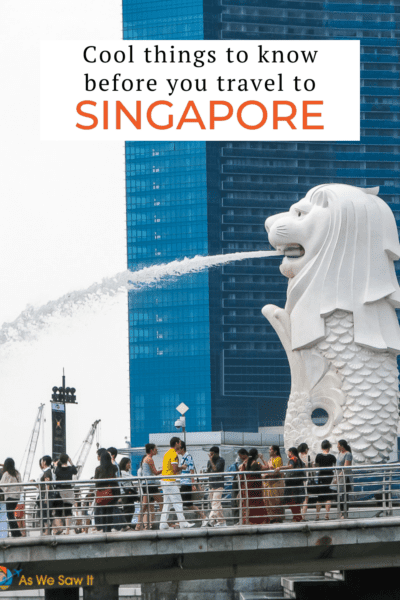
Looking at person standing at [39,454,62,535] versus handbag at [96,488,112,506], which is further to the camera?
handbag at [96,488,112,506]

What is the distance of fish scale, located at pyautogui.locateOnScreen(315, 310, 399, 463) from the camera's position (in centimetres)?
2650

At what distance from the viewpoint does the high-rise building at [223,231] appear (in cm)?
11450

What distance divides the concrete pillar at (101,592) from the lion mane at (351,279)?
28.8ft

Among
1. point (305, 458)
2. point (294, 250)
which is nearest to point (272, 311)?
point (294, 250)

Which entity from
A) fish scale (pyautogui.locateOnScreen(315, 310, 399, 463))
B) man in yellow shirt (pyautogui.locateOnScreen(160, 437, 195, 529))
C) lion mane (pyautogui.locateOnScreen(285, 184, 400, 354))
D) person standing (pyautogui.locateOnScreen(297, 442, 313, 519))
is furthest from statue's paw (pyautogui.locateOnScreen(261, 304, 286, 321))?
man in yellow shirt (pyautogui.locateOnScreen(160, 437, 195, 529))

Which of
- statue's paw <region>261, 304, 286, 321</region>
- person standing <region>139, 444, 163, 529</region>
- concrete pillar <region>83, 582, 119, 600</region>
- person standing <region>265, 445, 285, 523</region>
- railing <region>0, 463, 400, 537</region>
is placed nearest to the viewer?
railing <region>0, 463, 400, 537</region>

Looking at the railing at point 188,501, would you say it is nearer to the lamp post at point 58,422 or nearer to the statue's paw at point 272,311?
the statue's paw at point 272,311

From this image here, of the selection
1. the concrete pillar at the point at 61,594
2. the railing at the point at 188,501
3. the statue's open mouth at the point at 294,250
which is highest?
the statue's open mouth at the point at 294,250

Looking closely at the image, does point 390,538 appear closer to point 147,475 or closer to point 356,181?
point 147,475

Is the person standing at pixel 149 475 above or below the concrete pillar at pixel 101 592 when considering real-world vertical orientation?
above

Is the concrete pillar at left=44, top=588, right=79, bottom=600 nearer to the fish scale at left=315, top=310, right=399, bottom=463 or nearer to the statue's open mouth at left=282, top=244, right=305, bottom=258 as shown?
the fish scale at left=315, top=310, right=399, bottom=463

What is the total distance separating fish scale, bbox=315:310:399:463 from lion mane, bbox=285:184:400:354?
0.74ft

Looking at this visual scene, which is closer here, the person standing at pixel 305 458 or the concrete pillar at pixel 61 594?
the person standing at pixel 305 458

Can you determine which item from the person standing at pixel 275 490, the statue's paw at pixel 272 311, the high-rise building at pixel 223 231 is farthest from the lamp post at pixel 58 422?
the high-rise building at pixel 223 231
